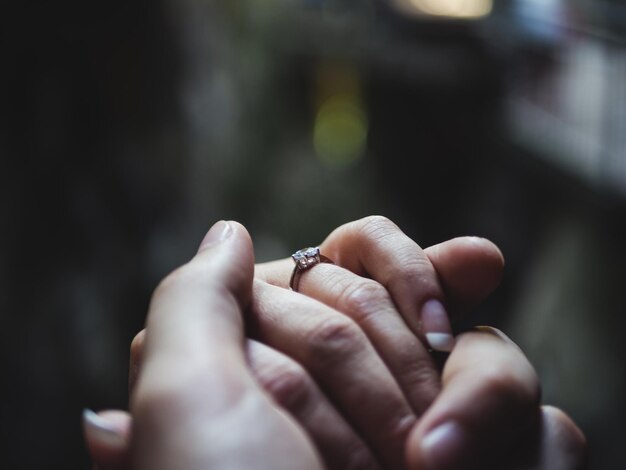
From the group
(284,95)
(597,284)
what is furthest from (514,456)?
(284,95)

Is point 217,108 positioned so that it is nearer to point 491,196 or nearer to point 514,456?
point 491,196

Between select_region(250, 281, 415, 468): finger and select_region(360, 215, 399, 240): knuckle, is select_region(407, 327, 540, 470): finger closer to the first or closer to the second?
select_region(250, 281, 415, 468): finger

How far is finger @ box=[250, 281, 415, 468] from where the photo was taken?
1076mm

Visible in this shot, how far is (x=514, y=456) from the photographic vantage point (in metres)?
1.09

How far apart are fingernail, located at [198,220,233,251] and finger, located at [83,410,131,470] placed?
1.13 ft

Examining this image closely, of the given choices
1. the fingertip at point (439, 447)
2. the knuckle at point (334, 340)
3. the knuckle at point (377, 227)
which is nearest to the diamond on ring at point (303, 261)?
the knuckle at point (377, 227)

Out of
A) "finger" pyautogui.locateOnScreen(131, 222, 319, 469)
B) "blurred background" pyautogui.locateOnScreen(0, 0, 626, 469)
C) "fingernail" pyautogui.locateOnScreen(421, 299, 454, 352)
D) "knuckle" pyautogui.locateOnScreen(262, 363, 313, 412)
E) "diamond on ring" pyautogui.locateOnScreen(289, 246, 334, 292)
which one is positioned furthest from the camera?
"blurred background" pyautogui.locateOnScreen(0, 0, 626, 469)

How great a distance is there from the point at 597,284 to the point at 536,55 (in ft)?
10.9

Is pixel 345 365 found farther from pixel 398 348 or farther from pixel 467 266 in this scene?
pixel 467 266

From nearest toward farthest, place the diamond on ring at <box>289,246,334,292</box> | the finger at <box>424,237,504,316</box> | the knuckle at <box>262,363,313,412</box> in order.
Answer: the knuckle at <box>262,363,313,412</box> < the finger at <box>424,237,504,316</box> < the diamond on ring at <box>289,246,334,292</box>

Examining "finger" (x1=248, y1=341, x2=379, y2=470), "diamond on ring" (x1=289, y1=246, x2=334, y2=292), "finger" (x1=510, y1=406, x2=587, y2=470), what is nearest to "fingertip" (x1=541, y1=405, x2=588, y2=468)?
"finger" (x1=510, y1=406, x2=587, y2=470)

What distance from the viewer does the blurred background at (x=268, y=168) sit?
3.90 m

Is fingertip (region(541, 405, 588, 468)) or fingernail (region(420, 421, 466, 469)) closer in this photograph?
fingernail (region(420, 421, 466, 469))

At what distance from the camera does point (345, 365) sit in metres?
1.12
